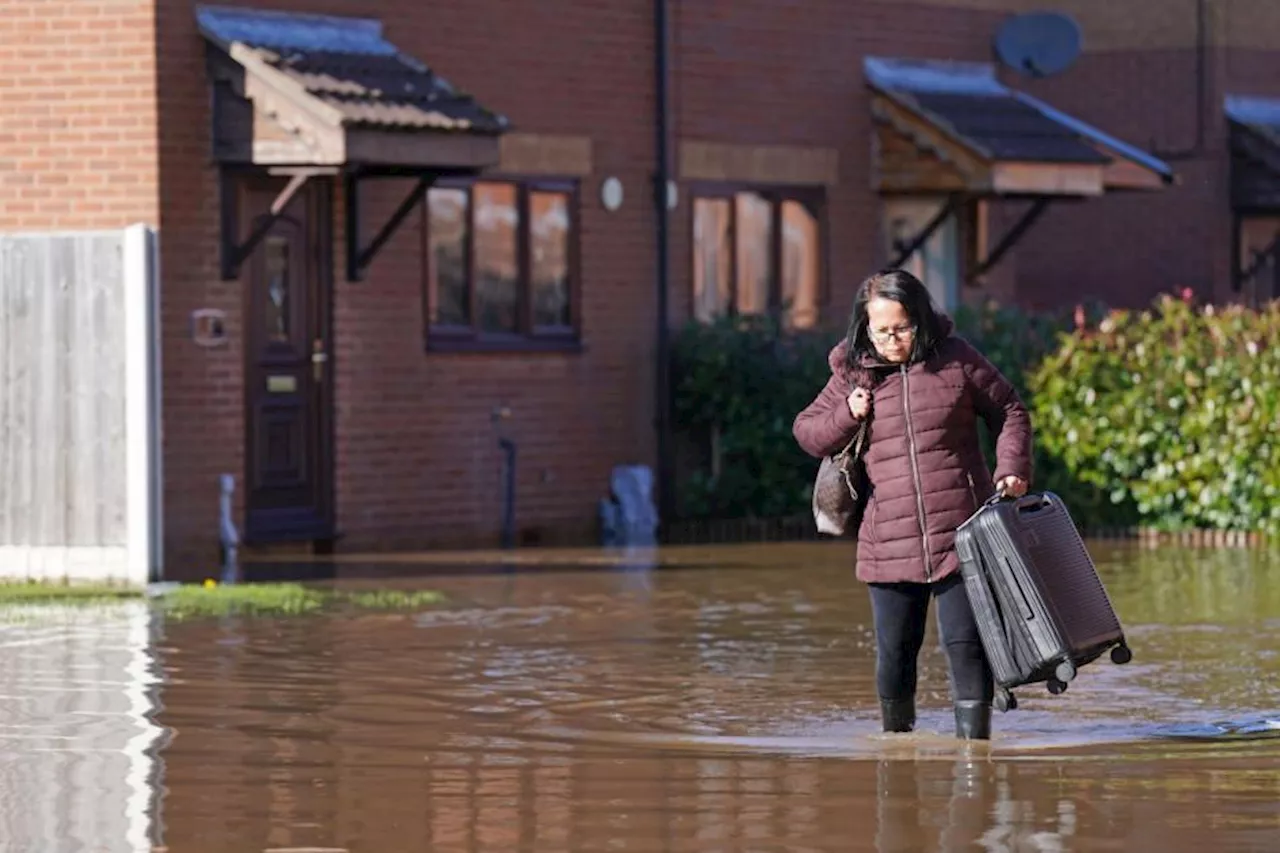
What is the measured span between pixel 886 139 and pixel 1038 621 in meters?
14.6

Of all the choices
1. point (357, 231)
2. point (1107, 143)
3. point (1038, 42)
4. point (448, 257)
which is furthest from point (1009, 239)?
point (357, 231)

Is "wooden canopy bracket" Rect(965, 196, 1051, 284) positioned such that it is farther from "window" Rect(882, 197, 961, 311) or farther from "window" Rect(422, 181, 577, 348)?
"window" Rect(422, 181, 577, 348)

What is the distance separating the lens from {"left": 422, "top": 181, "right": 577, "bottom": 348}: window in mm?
21000

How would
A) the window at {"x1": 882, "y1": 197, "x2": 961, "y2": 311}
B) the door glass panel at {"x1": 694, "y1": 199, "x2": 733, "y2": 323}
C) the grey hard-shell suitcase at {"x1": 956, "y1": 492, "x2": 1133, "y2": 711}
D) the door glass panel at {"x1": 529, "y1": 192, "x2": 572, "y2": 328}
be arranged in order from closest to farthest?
the grey hard-shell suitcase at {"x1": 956, "y1": 492, "x2": 1133, "y2": 711}, the door glass panel at {"x1": 529, "y1": 192, "x2": 572, "y2": 328}, the door glass panel at {"x1": 694, "y1": 199, "x2": 733, "y2": 323}, the window at {"x1": 882, "y1": 197, "x2": 961, "y2": 311}

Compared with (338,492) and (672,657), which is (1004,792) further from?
(338,492)

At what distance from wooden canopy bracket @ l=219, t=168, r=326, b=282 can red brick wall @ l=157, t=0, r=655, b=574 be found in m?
0.07

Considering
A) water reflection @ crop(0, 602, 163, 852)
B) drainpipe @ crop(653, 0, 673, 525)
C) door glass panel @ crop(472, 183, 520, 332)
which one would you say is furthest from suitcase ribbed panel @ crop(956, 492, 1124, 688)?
drainpipe @ crop(653, 0, 673, 525)

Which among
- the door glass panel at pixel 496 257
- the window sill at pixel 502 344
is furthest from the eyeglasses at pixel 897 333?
the door glass panel at pixel 496 257

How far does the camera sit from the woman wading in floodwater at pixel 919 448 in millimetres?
9969

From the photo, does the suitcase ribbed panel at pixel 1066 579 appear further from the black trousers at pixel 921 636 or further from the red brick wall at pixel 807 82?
the red brick wall at pixel 807 82

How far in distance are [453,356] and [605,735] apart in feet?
33.8

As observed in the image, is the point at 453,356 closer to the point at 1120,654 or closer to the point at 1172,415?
the point at 1172,415

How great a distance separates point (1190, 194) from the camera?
28109 mm

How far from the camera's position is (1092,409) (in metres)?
20.1
